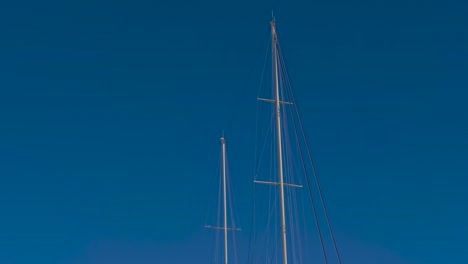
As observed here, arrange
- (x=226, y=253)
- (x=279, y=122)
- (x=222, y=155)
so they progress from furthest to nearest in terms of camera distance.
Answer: (x=222, y=155)
(x=226, y=253)
(x=279, y=122)

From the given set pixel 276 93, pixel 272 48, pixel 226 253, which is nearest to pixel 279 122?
pixel 276 93

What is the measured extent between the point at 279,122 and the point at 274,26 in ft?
18.0

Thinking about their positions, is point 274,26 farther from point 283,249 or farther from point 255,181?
point 283,249

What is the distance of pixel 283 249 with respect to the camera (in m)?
35.8

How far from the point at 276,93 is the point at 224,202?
87.1ft

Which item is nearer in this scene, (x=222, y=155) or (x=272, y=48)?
(x=272, y=48)

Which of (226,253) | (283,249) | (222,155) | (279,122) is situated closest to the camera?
(283,249)

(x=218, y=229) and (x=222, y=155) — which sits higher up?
(x=222, y=155)

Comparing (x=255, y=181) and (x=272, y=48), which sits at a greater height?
(x=272, y=48)

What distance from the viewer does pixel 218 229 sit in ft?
209

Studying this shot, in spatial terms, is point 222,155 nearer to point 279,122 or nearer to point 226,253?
point 226,253

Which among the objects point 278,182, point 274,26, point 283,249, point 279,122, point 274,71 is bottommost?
point 283,249

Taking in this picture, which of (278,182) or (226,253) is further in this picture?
(226,253)

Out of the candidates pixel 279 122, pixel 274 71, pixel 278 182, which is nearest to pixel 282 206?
pixel 278 182
